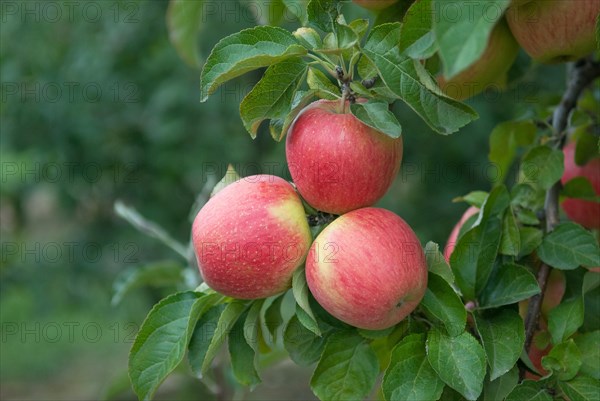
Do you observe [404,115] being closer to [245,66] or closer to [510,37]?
[510,37]

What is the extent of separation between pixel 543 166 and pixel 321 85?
0.31 meters

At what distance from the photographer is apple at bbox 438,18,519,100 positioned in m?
0.84

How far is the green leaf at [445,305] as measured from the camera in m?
0.67

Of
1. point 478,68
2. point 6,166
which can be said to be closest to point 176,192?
point 6,166

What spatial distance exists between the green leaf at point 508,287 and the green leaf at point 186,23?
0.49 meters

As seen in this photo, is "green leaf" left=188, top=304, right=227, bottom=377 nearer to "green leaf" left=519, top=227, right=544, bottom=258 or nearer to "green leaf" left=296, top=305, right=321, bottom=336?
"green leaf" left=296, top=305, right=321, bottom=336

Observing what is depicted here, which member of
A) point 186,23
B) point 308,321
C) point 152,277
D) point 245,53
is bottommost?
point 152,277

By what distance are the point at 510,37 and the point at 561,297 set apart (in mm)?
295

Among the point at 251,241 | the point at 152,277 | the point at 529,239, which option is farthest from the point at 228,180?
the point at 152,277

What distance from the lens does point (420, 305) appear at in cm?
73

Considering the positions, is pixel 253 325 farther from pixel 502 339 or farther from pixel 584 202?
pixel 584 202

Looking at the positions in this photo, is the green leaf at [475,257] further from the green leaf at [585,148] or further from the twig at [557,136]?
the green leaf at [585,148]

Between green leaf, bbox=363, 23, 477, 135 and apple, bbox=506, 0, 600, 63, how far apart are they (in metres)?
0.19

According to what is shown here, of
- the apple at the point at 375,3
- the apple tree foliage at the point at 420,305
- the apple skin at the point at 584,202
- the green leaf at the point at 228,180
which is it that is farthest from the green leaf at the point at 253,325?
the apple skin at the point at 584,202
